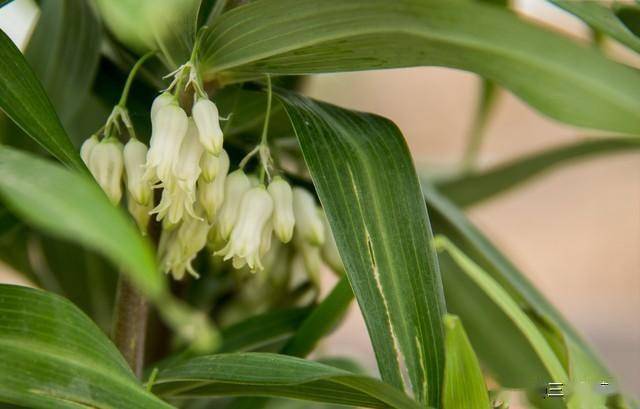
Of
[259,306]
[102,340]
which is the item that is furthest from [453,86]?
[102,340]

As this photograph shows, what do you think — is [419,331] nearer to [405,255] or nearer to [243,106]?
[405,255]

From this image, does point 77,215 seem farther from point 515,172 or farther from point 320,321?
point 515,172

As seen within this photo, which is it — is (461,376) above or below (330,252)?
below

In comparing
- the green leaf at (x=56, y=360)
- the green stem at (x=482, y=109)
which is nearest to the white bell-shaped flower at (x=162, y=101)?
the green leaf at (x=56, y=360)

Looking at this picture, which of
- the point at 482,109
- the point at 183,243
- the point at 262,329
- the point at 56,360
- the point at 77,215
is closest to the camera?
the point at 77,215

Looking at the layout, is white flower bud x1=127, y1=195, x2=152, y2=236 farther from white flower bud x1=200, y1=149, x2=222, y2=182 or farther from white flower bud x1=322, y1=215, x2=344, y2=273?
white flower bud x1=322, y1=215, x2=344, y2=273

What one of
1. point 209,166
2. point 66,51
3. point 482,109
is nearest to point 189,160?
point 209,166
